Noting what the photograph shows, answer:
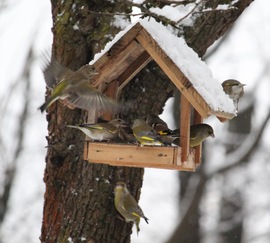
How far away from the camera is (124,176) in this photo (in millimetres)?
6113

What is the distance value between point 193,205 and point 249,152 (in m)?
2.16

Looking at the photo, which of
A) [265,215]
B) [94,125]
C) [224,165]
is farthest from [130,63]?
[265,215]

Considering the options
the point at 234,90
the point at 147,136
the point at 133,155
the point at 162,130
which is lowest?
the point at 133,155

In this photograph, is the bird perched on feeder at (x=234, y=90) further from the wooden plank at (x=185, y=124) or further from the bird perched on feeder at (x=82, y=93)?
the bird perched on feeder at (x=82, y=93)

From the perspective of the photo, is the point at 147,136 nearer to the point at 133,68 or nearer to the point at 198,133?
the point at 198,133

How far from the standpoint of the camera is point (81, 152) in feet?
19.9

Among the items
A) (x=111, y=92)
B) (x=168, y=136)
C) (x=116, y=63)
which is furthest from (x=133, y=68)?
(x=168, y=136)

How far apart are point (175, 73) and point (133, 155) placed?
2.08 feet

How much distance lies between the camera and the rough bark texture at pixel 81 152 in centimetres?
594

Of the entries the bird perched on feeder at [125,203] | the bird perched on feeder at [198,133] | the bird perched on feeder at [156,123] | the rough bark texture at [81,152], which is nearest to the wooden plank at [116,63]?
the bird perched on feeder at [156,123]

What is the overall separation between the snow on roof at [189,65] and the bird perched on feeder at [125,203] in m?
1.10

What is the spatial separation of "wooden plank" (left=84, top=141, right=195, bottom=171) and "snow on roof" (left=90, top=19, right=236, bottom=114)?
445 mm

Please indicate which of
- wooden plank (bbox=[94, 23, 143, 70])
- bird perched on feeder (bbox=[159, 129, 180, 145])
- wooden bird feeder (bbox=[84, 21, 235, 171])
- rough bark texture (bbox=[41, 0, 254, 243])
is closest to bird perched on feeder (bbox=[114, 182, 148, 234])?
rough bark texture (bbox=[41, 0, 254, 243])

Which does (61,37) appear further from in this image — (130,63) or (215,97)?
(215,97)
